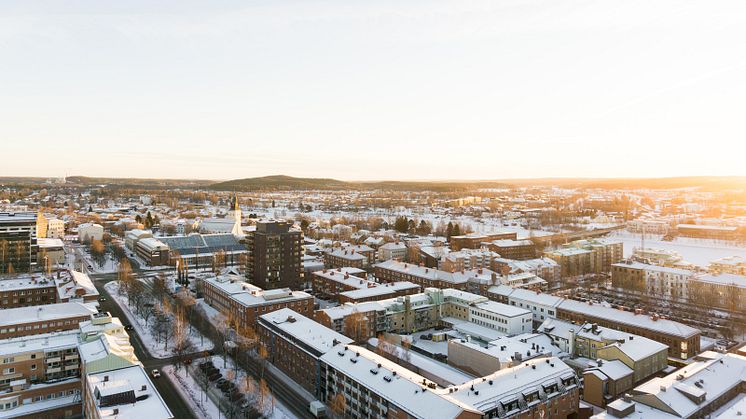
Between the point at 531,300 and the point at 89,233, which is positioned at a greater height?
the point at 89,233

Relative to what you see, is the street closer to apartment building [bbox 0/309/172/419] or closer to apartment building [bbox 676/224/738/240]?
apartment building [bbox 0/309/172/419]

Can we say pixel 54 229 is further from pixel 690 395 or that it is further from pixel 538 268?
pixel 690 395

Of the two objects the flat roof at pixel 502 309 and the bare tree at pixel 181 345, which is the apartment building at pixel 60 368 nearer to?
the bare tree at pixel 181 345

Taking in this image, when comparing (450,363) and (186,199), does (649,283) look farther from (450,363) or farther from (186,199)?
(186,199)

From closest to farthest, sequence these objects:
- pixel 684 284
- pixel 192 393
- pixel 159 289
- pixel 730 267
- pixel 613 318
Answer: pixel 192 393 → pixel 613 318 → pixel 684 284 → pixel 159 289 → pixel 730 267

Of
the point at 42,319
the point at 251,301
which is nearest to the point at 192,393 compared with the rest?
the point at 251,301

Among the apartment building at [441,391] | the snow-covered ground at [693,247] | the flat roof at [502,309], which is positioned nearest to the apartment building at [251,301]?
the apartment building at [441,391]

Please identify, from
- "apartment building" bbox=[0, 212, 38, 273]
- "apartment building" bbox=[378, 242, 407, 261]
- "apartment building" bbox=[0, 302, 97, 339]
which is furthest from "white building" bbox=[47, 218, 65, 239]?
"apartment building" bbox=[378, 242, 407, 261]
